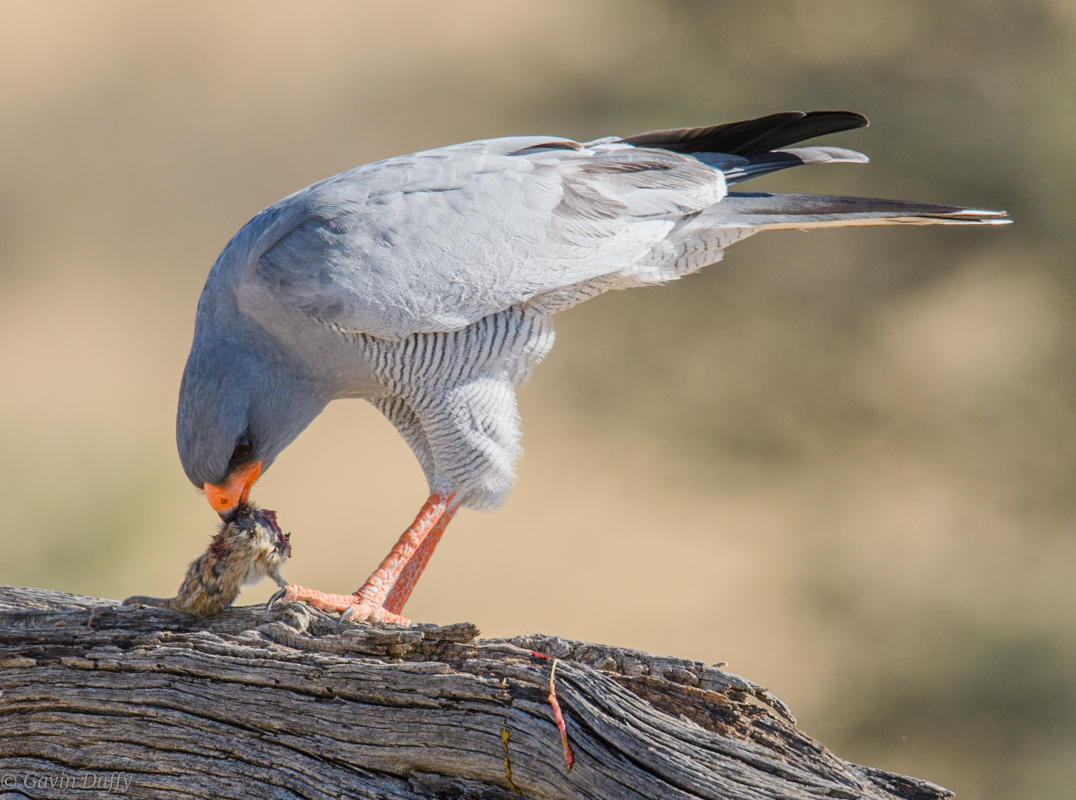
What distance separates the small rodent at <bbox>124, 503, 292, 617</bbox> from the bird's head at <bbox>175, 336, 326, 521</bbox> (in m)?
0.23

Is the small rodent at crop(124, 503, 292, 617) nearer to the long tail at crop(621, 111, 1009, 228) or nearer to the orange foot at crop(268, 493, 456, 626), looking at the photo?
the orange foot at crop(268, 493, 456, 626)

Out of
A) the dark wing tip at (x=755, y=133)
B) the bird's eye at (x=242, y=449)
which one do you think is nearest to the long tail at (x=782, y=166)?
the dark wing tip at (x=755, y=133)

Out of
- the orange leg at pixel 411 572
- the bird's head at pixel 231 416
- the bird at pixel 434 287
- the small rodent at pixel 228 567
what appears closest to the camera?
the small rodent at pixel 228 567

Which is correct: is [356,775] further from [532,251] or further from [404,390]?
[532,251]

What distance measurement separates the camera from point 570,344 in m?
11.7

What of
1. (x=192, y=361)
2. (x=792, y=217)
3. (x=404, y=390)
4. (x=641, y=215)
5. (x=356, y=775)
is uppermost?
(x=792, y=217)

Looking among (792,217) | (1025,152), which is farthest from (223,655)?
(1025,152)

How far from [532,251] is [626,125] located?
849 centimetres

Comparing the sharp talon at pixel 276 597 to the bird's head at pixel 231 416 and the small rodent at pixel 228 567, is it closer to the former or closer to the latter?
the small rodent at pixel 228 567

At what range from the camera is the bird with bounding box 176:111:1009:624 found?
11.1ft

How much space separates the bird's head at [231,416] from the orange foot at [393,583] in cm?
48

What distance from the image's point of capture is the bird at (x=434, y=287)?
133 inches
